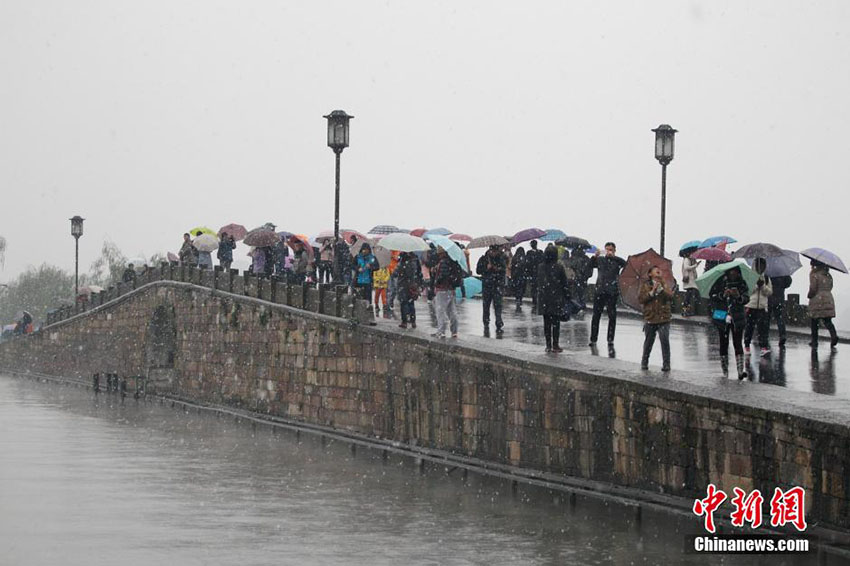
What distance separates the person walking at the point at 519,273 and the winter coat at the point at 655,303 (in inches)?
503

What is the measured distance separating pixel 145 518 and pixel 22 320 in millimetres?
47811

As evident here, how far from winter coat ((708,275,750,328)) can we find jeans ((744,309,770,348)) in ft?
9.29

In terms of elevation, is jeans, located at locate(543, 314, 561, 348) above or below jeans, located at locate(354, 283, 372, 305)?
below

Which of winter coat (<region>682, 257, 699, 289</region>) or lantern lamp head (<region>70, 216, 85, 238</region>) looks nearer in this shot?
winter coat (<region>682, 257, 699, 289</region>)

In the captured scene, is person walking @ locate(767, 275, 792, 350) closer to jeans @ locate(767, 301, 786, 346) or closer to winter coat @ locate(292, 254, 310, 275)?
jeans @ locate(767, 301, 786, 346)

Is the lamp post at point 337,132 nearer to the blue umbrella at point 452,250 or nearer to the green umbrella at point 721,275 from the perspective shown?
the blue umbrella at point 452,250

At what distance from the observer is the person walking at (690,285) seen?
2794 centimetres

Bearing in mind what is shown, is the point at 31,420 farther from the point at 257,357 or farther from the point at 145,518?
the point at 145,518

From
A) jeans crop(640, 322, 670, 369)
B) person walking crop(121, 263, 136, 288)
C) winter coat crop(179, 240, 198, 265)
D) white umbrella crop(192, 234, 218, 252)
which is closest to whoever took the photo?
jeans crop(640, 322, 670, 369)

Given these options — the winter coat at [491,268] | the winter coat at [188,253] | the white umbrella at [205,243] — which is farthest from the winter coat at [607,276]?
the winter coat at [188,253]

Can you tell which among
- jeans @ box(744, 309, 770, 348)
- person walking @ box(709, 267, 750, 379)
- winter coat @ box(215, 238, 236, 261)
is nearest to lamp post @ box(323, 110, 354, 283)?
winter coat @ box(215, 238, 236, 261)

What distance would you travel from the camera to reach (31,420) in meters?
33.8

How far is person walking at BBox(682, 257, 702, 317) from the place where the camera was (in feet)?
91.7

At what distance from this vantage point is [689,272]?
28.0m
